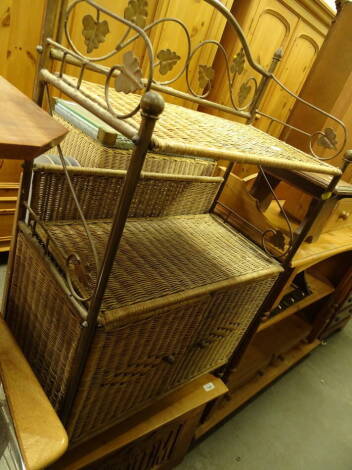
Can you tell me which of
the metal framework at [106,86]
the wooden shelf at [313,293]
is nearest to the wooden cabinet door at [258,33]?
the wooden shelf at [313,293]

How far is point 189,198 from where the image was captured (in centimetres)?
120

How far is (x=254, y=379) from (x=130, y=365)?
1.05 metres

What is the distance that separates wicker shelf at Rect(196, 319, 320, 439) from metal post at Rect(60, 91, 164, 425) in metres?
0.85

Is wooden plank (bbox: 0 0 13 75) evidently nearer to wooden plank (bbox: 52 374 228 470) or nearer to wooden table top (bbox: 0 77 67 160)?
wooden table top (bbox: 0 77 67 160)

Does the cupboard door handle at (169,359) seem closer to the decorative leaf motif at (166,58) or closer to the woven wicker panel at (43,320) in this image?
the woven wicker panel at (43,320)

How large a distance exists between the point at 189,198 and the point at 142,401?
2.09 ft

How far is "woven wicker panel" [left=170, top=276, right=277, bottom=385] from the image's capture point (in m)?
0.99

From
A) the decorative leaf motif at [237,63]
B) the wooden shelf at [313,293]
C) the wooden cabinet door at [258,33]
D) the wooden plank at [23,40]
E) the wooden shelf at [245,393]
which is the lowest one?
the wooden shelf at [245,393]

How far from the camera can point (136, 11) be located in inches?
24.5

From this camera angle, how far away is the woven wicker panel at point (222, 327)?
0.99 meters

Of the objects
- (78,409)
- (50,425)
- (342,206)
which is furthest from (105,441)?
(342,206)

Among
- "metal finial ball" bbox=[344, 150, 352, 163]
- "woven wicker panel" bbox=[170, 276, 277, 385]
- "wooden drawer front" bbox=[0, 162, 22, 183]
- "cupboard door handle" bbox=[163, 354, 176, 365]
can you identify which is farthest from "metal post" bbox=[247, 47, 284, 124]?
"wooden drawer front" bbox=[0, 162, 22, 183]

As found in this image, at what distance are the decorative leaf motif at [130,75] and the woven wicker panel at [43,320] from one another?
44 cm

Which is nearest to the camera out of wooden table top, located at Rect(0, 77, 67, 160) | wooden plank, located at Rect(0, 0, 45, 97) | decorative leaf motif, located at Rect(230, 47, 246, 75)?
wooden table top, located at Rect(0, 77, 67, 160)
